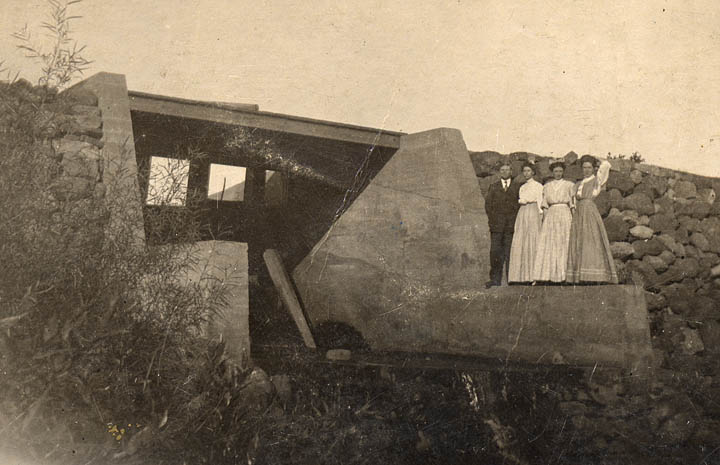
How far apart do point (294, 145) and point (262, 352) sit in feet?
8.15

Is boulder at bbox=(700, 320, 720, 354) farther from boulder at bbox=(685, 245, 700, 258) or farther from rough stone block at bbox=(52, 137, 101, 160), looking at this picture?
rough stone block at bbox=(52, 137, 101, 160)

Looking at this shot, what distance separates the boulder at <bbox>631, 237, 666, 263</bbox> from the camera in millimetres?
5916

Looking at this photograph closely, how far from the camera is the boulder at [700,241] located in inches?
219

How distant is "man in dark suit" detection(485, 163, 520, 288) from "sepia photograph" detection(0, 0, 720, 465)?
0.02 meters

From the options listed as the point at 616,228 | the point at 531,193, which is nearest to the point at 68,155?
the point at 531,193

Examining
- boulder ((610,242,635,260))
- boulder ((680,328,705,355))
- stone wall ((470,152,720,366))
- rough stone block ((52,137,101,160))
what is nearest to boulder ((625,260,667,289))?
stone wall ((470,152,720,366))

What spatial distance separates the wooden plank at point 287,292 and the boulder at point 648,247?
3.47 m

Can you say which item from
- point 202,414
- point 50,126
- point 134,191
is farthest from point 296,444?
point 50,126

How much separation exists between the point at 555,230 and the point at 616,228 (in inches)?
43.9

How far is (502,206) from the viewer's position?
21.0 feet

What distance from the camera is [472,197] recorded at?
596cm

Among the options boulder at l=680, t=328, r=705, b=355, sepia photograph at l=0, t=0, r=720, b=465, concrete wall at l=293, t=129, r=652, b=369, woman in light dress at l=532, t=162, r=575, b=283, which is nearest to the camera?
sepia photograph at l=0, t=0, r=720, b=465

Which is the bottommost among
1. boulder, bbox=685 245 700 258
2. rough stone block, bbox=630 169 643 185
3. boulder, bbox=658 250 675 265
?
boulder, bbox=658 250 675 265

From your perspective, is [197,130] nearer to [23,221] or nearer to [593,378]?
[23,221]
